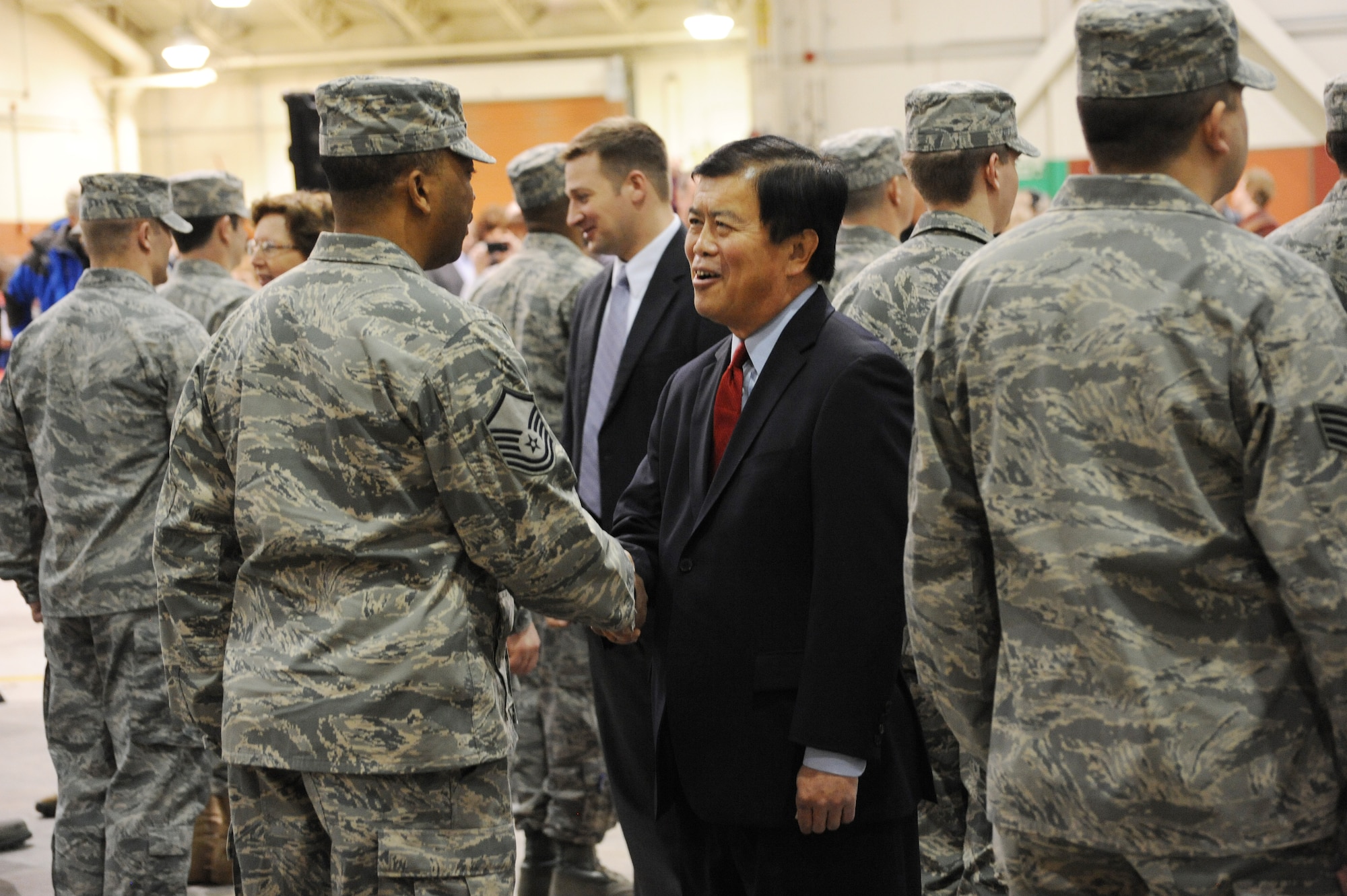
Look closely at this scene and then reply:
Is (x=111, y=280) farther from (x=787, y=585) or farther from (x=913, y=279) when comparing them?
(x=787, y=585)

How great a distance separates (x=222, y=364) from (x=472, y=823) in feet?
2.90

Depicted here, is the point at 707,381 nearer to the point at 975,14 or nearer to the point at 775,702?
the point at 775,702

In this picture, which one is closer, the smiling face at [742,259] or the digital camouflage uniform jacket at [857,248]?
the smiling face at [742,259]

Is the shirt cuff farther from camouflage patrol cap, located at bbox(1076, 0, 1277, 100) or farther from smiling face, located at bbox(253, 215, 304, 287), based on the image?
smiling face, located at bbox(253, 215, 304, 287)

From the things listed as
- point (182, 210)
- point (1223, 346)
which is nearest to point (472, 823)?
point (1223, 346)

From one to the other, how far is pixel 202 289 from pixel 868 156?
2.46m

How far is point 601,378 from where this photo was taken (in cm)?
363

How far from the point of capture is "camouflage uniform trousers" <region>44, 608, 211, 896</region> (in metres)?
3.52

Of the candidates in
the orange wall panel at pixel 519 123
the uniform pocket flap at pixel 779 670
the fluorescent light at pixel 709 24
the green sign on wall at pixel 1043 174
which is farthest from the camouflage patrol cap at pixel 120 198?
the orange wall panel at pixel 519 123

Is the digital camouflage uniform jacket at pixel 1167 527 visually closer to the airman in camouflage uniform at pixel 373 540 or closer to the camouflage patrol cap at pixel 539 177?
the airman in camouflage uniform at pixel 373 540

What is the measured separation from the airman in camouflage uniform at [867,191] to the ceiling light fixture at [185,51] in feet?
41.7

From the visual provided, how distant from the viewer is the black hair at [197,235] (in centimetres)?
476

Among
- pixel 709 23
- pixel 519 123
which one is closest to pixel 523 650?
pixel 709 23

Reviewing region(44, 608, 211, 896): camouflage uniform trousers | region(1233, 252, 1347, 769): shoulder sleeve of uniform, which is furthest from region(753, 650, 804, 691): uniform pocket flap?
region(44, 608, 211, 896): camouflage uniform trousers
